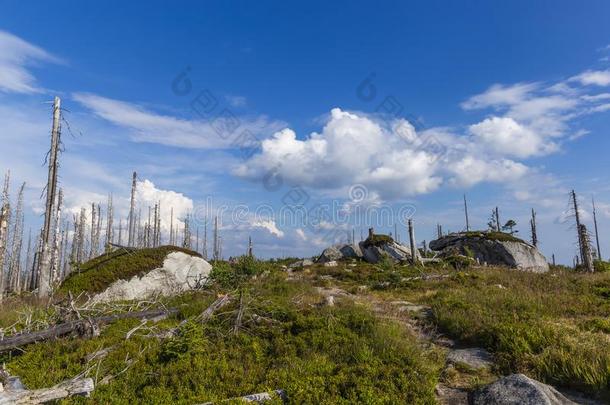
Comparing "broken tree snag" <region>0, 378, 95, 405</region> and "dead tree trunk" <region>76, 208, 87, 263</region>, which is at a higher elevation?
"dead tree trunk" <region>76, 208, 87, 263</region>

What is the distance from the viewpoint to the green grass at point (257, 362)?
6.35 m

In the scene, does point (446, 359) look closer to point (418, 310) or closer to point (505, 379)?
point (505, 379)

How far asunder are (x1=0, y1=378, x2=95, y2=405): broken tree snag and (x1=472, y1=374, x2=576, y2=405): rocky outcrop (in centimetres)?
651

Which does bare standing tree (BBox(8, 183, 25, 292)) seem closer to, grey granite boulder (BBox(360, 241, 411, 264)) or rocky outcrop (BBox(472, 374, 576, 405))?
grey granite boulder (BBox(360, 241, 411, 264))

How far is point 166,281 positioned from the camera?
18344 mm

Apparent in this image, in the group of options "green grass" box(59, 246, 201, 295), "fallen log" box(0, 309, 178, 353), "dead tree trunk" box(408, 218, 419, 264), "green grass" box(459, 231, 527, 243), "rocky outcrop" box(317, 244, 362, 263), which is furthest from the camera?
"rocky outcrop" box(317, 244, 362, 263)

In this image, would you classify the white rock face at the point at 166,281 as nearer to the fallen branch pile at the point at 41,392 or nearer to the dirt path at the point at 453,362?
the dirt path at the point at 453,362

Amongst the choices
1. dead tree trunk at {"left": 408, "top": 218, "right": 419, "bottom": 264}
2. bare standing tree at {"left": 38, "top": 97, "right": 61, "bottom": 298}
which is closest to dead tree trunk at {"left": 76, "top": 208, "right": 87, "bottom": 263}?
bare standing tree at {"left": 38, "top": 97, "right": 61, "bottom": 298}

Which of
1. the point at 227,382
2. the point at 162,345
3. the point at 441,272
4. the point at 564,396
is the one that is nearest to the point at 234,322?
the point at 162,345

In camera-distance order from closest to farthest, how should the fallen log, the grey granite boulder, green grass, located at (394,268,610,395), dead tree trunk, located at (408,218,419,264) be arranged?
1. green grass, located at (394,268,610,395)
2. the fallen log
3. dead tree trunk, located at (408,218,419,264)
4. the grey granite boulder

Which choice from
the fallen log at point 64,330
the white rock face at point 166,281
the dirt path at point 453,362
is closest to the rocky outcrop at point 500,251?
the dirt path at point 453,362

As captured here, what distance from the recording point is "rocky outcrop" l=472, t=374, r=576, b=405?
568 cm

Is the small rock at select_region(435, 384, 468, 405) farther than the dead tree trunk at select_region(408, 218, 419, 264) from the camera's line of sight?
No

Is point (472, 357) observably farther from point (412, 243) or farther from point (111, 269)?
point (412, 243)
